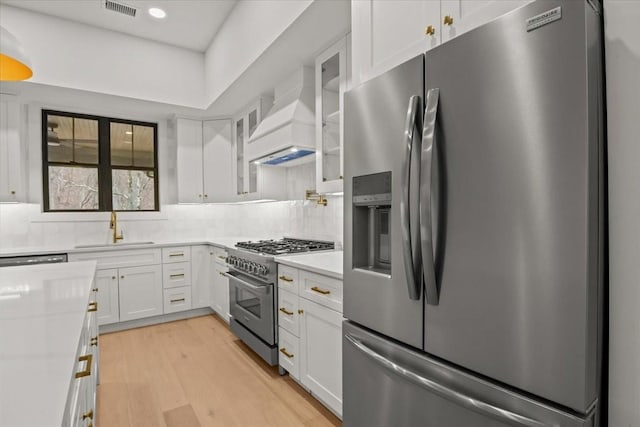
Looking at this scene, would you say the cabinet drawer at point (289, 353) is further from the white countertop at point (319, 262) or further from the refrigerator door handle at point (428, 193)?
the refrigerator door handle at point (428, 193)

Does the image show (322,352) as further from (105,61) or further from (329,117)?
(105,61)

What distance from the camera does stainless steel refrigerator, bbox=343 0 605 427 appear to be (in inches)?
31.4

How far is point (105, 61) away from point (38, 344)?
3.46 m

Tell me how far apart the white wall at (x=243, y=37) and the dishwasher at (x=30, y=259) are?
86.4 inches

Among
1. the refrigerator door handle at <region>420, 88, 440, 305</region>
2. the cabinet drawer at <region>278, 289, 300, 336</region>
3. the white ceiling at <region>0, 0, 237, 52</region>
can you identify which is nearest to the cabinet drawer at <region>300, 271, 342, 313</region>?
the cabinet drawer at <region>278, 289, 300, 336</region>

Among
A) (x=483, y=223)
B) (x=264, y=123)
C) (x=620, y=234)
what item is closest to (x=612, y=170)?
(x=620, y=234)

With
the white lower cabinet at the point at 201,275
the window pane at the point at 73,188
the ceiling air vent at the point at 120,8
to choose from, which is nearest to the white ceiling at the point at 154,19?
the ceiling air vent at the point at 120,8

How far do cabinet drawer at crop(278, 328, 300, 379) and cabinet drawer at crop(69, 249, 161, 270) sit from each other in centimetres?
207

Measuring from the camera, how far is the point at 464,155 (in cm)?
101

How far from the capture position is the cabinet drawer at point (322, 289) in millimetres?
1847

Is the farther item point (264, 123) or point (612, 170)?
point (264, 123)

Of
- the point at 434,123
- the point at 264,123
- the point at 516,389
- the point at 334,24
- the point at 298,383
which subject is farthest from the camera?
the point at 264,123

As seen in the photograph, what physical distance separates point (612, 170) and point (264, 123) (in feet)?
8.73

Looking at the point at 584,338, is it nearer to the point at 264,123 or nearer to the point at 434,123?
the point at 434,123
